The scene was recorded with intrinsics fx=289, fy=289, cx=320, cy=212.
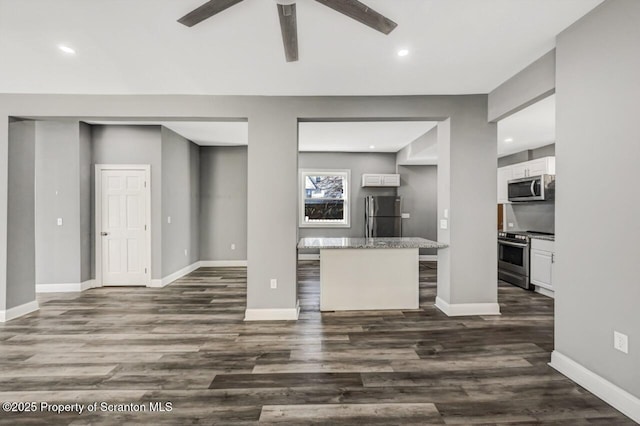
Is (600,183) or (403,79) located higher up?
(403,79)

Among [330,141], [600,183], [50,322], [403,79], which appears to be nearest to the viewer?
[600,183]

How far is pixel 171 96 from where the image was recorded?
3430 millimetres

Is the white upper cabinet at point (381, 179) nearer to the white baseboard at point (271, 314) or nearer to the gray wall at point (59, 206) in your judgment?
the white baseboard at point (271, 314)

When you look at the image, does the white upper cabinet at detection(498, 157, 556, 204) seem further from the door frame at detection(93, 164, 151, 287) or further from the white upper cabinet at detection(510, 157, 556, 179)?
the door frame at detection(93, 164, 151, 287)

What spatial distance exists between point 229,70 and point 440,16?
1.94m

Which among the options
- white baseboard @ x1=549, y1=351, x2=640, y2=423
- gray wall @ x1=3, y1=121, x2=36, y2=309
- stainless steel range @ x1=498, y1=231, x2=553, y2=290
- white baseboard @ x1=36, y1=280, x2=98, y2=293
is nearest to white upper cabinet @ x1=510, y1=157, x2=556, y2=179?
stainless steel range @ x1=498, y1=231, x2=553, y2=290

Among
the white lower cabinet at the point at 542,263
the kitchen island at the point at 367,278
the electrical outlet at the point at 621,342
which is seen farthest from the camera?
the white lower cabinet at the point at 542,263

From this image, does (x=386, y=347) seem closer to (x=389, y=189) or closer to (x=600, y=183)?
(x=600, y=183)

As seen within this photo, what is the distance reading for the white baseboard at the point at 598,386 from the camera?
1.79 m

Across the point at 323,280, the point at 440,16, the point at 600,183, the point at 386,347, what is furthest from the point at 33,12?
the point at 600,183

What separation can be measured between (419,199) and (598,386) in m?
5.59

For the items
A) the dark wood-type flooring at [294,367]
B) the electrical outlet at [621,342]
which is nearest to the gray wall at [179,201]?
the dark wood-type flooring at [294,367]

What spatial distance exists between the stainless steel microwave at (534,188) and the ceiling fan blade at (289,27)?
457cm

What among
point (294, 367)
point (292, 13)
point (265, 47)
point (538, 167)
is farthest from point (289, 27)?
point (538, 167)
